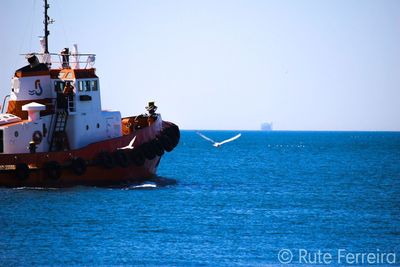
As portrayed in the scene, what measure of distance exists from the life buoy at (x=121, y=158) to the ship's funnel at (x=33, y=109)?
387cm

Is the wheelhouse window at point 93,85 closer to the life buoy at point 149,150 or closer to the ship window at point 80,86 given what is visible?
Result: the ship window at point 80,86

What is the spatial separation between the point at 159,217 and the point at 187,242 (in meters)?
5.54

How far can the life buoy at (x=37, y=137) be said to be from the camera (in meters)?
37.2

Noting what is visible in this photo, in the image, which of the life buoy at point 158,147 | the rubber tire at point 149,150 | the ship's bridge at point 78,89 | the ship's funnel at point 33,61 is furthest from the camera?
the life buoy at point 158,147

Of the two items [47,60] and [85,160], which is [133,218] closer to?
[85,160]

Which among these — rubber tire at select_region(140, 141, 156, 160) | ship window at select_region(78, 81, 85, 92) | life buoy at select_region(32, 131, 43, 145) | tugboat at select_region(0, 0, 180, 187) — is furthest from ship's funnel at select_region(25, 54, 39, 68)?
rubber tire at select_region(140, 141, 156, 160)

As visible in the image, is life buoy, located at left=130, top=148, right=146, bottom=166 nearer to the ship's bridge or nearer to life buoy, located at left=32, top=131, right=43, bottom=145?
the ship's bridge

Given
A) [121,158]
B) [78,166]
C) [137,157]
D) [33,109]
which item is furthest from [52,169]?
[137,157]

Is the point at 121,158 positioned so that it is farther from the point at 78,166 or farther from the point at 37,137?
the point at 37,137

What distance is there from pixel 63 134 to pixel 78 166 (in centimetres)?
222

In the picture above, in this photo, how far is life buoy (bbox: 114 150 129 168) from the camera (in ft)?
126

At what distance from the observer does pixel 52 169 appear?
118 ft

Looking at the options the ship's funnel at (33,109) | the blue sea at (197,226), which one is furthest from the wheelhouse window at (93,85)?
the blue sea at (197,226)

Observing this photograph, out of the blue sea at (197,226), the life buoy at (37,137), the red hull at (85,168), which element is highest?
the life buoy at (37,137)
